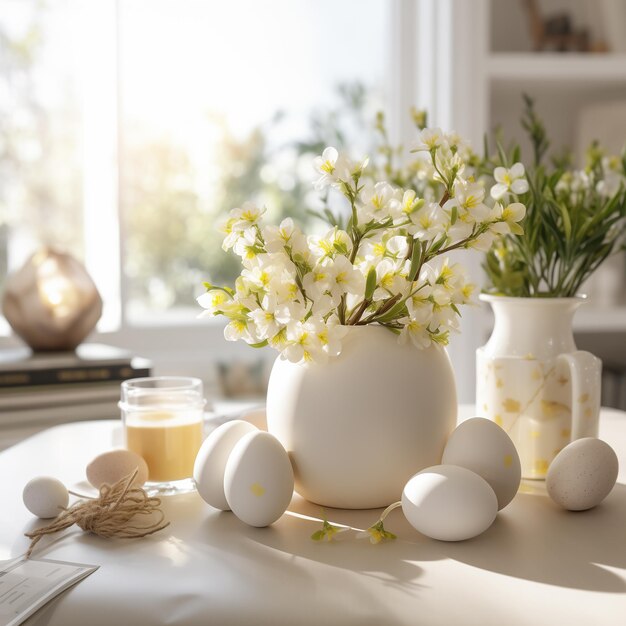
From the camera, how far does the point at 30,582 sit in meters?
0.65

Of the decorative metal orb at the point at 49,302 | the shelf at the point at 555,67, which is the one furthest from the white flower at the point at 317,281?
the shelf at the point at 555,67

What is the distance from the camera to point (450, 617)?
598 mm

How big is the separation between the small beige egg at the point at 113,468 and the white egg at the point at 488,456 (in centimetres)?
31

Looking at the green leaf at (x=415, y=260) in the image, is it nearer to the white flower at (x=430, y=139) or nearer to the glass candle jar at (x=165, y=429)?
the white flower at (x=430, y=139)

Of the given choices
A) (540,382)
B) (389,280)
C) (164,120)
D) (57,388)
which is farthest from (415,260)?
(164,120)

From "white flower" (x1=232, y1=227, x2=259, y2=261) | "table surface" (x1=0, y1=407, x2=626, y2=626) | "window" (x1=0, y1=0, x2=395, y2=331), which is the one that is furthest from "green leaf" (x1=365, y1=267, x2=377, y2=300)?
"window" (x1=0, y1=0, x2=395, y2=331)

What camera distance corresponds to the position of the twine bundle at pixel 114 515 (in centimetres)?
76

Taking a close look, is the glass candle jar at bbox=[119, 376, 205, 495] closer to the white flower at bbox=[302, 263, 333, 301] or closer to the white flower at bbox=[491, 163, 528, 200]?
the white flower at bbox=[302, 263, 333, 301]

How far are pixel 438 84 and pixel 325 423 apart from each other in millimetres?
1634

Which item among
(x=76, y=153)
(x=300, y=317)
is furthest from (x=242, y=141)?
(x=300, y=317)

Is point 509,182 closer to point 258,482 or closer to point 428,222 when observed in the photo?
point 428,222

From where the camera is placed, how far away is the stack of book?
1649mm

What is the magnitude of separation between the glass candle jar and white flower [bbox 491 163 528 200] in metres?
0.39

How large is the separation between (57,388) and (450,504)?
3.77 ft
